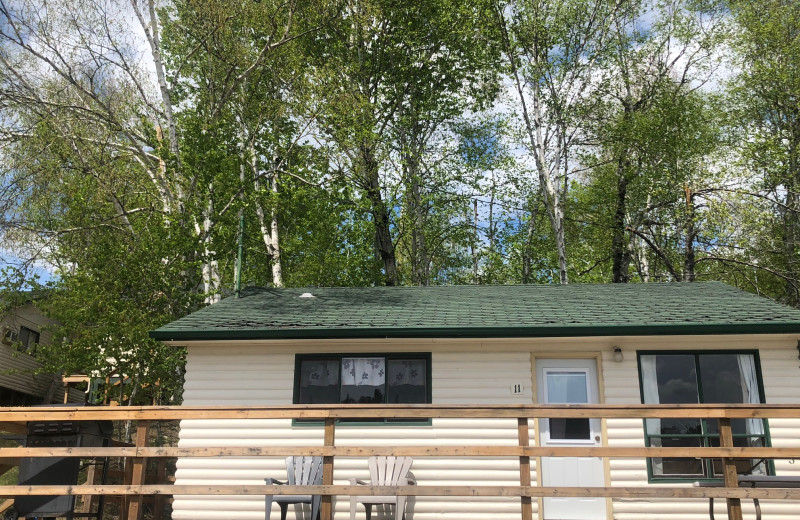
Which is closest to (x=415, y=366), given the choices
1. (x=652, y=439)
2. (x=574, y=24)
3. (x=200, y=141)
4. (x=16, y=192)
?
(x=652, y=439)

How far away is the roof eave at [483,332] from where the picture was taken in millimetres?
8297

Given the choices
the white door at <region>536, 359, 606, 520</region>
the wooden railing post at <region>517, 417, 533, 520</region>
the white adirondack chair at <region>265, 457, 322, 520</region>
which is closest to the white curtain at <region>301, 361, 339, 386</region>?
the white adirondack chair at <region>265, 457, 322, 520</region>

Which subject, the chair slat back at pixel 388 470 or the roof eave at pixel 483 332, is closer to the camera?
the chair slat back at pixel 388 470

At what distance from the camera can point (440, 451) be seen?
5555 millimetres

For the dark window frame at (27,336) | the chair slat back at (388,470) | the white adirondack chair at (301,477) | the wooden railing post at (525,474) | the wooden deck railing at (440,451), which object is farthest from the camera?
the dark window frame at (27,336)

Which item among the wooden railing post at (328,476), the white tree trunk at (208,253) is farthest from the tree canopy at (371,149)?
the wooden railing post at (328,476)

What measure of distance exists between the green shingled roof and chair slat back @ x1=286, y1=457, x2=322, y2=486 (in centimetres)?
154

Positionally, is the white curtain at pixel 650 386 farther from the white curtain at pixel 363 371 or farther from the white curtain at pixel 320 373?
the white curtain at pixel 320 373

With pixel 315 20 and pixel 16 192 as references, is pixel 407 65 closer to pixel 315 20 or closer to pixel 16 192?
pixel 315 20

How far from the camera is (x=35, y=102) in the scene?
46.5ft

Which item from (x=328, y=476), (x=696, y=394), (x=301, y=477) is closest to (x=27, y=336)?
(x=301, y=477)

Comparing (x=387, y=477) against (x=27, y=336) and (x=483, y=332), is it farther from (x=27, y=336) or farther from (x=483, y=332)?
(x=27, y=336)

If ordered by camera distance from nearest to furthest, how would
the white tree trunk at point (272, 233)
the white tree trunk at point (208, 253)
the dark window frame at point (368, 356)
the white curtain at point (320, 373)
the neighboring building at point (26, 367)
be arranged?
the dark window frame at point (368, 356) < the white curtain at point (320, 373) < the white tree trunk at point (208, 253) < the white tree trunk at point (272, 233) < the neighboring building at point (26, 367)

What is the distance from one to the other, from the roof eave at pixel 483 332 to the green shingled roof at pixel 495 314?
0.01 meters
